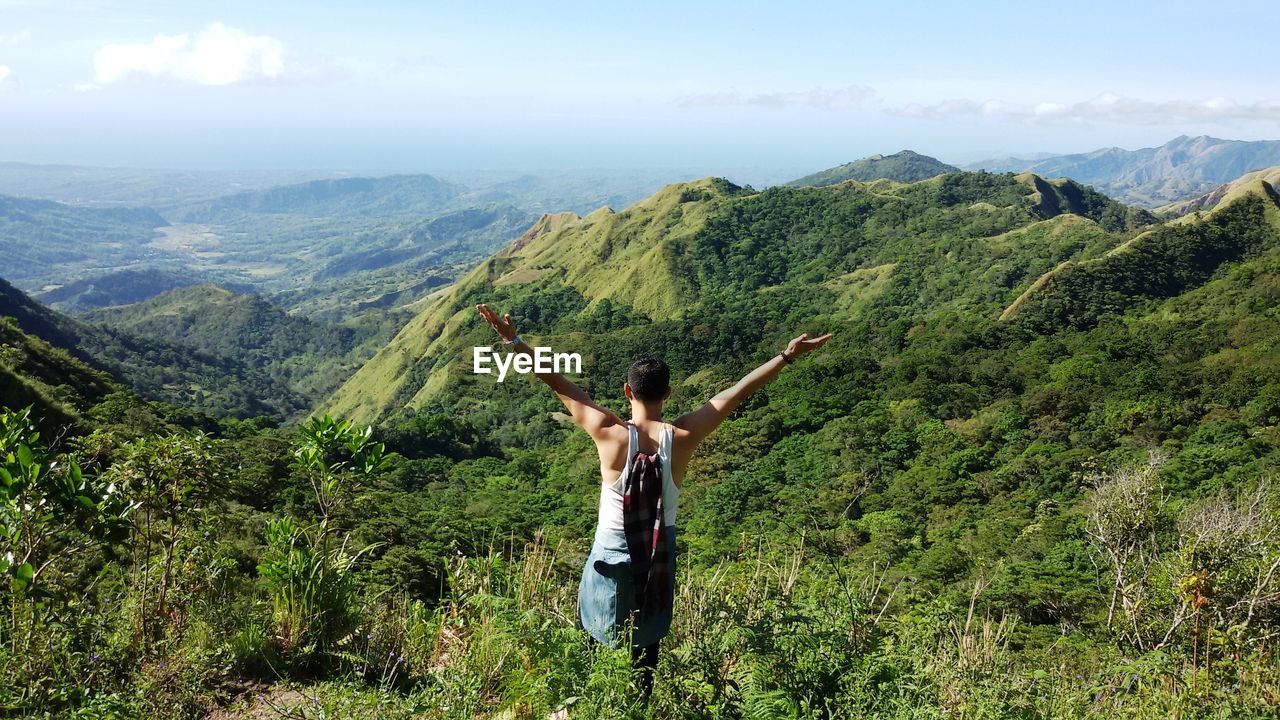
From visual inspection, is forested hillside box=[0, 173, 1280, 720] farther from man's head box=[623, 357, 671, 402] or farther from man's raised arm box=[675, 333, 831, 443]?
man's head box=[623, 357, 671, 402]

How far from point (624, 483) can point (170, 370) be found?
4535 inches

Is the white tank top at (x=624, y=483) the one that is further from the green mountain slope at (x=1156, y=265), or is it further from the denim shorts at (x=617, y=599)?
the green mountain slope at (x=1156, y=265)

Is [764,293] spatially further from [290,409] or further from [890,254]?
[290,409]

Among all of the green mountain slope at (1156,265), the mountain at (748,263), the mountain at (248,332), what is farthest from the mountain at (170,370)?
the green mountain slope at (1156,265)

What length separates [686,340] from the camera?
216ft

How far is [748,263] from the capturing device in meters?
87.3

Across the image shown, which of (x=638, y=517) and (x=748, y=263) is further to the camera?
(x=748, y=263)

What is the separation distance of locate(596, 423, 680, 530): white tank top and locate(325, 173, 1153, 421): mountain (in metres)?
59.6

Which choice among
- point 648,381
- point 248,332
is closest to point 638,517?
point 648,381

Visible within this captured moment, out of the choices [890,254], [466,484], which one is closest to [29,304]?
[466,484]

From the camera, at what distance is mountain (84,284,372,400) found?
12875cm

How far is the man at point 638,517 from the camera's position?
3.13 metres

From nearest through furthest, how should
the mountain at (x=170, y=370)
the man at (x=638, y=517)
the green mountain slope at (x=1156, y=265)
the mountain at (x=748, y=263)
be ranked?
the man at (x=638, y=517) → the green mountain slope at (x=1156, y=265) → the mountain at (x=748, y=263) → the mountain at (x=170, y=370)

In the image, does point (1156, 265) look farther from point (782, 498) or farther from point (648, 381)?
point (648, 381)
